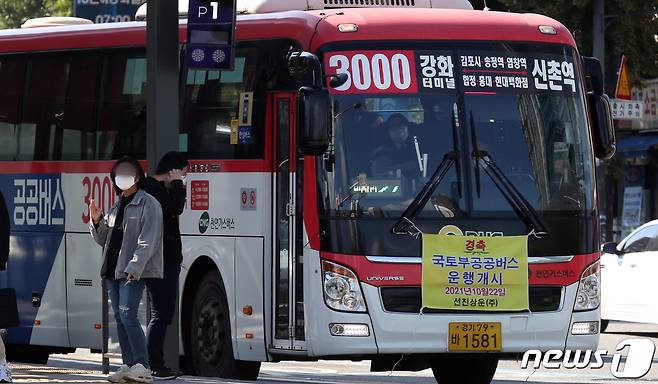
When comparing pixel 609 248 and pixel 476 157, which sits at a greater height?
pixel 476 157

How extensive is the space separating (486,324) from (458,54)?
2193 millimetres

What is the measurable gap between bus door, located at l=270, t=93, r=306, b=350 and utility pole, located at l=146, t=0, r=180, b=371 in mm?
866

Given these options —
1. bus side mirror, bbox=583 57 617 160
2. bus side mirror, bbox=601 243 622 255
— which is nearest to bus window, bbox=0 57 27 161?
bus side mirror, bbox=583 57 617 160

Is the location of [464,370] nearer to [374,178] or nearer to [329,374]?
[329,374]

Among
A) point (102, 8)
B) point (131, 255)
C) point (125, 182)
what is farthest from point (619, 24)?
point (131, 255)

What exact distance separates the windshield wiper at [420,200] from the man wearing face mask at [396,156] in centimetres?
13

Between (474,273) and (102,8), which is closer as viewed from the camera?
(474,273)

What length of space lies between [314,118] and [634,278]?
10487mm

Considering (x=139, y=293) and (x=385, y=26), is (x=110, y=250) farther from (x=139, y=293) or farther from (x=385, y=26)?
(x=385, y=26)

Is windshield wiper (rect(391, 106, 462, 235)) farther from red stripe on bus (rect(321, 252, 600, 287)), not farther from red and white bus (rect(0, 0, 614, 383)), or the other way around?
red stripe on bus (rect(321, 252, 600, 287))

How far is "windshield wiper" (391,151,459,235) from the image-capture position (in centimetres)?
1390

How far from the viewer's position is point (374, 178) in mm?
13961

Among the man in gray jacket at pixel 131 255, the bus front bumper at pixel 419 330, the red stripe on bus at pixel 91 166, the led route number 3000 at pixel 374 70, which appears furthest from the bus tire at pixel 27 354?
the led route number 3000 at pixel 374 70

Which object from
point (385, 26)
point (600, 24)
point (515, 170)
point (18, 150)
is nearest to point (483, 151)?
point (515, 170)
